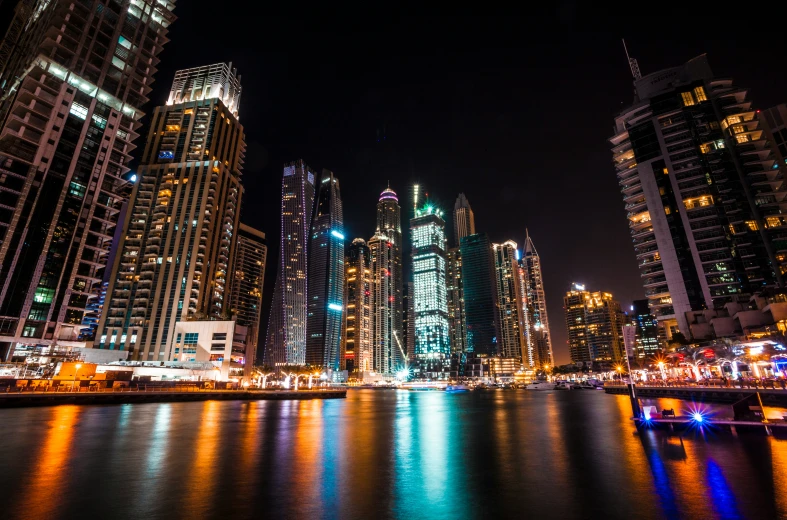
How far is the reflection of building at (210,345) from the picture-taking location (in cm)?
10512

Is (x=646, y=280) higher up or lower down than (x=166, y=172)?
lower down

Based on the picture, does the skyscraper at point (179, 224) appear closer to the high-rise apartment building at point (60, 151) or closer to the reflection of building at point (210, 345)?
the reflection of building at point (210, 345)

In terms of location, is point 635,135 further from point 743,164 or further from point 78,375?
point 78,375

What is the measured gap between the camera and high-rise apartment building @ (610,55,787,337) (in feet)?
299

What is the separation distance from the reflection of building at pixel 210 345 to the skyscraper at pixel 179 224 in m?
3.19

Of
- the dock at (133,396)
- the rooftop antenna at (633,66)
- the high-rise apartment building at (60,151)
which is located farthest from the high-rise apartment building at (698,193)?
the high-rise apartment building at (60,151)

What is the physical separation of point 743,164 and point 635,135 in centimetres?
2709

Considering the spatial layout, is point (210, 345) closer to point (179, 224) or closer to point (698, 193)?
point (179, 224)

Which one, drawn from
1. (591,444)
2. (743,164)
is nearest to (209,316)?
(591,444)

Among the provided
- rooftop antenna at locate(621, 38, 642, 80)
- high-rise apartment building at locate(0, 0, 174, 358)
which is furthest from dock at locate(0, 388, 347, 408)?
rooftop antenna at locate(621, 38, 642, 80)

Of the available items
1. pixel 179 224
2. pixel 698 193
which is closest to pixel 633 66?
pixel 698 193

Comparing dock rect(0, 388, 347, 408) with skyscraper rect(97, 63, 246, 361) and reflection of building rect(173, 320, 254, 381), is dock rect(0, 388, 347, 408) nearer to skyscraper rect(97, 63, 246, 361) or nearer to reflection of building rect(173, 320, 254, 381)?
reflection of building rect(173, 320, 254, 381)

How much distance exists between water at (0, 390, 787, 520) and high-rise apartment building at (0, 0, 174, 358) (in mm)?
69017

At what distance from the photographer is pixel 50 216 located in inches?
3174
